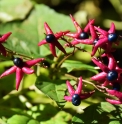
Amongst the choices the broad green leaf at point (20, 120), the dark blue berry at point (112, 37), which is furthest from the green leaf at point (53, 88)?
the dark blue berry at point (112, 37)

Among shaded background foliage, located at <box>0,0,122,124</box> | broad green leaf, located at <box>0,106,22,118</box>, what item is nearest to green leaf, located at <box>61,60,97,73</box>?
shaded background foliage, located at <box>0,0,122,124</box>

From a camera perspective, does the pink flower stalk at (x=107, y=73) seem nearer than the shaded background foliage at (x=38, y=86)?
Yes

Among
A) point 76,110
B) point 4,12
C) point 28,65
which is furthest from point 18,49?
→ point 4,12

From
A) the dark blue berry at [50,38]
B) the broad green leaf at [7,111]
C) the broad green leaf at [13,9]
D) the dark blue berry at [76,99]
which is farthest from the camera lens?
the broad green leaf at [13,9]

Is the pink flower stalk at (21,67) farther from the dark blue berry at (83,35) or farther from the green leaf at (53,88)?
the dark blue berry at (83,35)

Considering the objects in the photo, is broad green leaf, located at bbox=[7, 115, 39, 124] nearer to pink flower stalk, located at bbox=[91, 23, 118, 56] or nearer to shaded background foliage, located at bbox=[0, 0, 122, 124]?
shaded background foliage, located at bbox=[0, 0, 122, 124]

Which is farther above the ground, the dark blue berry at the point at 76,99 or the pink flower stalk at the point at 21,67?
the pink flower stalk at the point at 21,67
